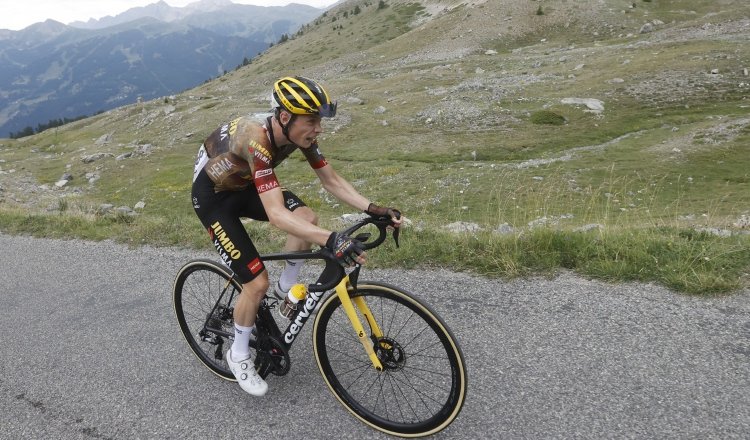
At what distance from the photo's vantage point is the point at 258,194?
15.9 ft

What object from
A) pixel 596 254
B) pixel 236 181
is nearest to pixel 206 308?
pixel 236 181

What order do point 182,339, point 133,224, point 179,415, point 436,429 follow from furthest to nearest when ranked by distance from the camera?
point 133,224, point 182,339, point 179,415, point 436,429

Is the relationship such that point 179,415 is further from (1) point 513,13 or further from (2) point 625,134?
(1) point 513,13

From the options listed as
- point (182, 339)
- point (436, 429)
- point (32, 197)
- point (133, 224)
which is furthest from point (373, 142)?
point (436, 429)

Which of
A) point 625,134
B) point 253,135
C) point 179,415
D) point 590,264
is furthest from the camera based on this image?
point 625,134

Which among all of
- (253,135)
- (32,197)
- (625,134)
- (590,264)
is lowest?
(625,134)

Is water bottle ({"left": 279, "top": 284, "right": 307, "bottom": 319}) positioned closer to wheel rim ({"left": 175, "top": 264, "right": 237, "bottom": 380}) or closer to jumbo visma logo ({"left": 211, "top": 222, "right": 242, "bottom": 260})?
jumbo visma logo ({"left": 211, "top": 222, "right": 242, "bottom": 260})

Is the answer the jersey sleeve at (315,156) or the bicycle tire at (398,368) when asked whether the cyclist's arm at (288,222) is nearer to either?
the bicycle tire at (398,368)

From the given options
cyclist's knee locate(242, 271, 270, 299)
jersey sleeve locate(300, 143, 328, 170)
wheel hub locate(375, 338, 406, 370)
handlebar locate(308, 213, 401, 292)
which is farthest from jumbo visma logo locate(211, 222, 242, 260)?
wheel hub locate(375, 338, 406, 370)

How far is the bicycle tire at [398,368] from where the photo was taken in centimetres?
399

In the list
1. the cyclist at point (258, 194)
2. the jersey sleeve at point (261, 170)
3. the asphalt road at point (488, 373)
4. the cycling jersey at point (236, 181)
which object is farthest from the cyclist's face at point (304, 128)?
the asphalt road at point (488, 373)

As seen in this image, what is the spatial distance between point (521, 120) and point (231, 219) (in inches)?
1130

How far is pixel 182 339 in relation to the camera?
20.5 feet

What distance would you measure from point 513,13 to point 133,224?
6830cm
